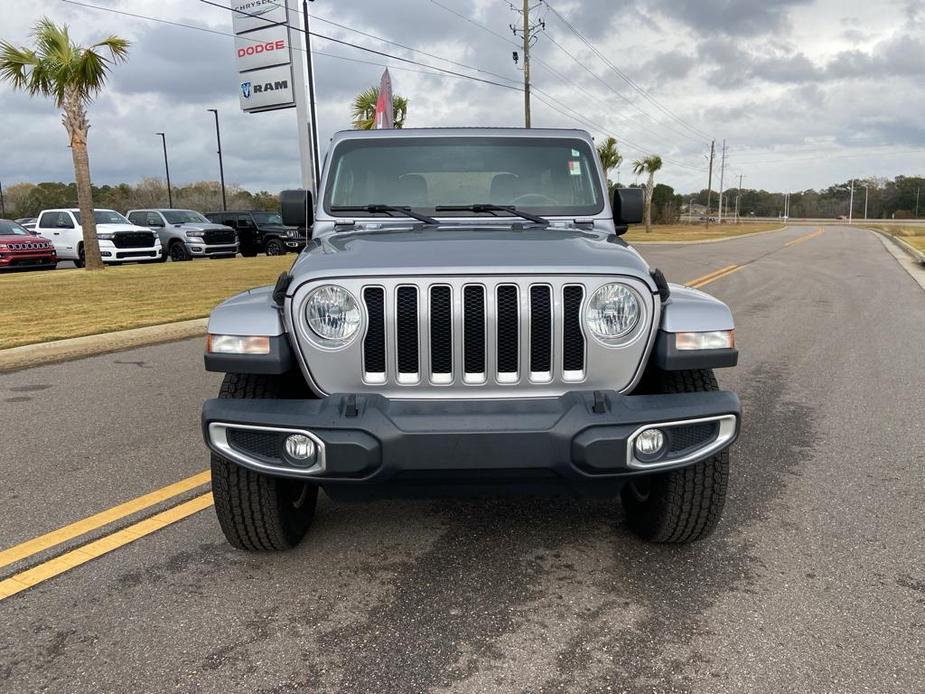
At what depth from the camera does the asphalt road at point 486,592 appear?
2.31m

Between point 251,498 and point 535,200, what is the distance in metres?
2.21

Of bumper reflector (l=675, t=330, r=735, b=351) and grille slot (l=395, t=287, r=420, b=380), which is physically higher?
grille slot (l=395, t=287, r=420, b=380)

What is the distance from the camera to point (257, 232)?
25969mm

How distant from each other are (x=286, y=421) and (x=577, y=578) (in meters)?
1.31

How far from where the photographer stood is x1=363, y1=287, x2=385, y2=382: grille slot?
263 centimetres

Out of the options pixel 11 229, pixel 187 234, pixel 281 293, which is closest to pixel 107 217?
pixel 187 234

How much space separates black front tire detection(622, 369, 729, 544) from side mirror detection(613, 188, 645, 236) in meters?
1.49

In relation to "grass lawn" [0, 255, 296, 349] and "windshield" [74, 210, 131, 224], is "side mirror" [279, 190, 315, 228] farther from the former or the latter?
"windshield" [74, 210, 131, 224]

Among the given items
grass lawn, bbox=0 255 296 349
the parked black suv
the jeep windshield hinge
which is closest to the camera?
the jeep windshield hinge

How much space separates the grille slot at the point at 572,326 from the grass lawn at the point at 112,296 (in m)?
7.28

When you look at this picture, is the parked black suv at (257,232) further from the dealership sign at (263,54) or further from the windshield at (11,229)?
the windshield at (11,229)

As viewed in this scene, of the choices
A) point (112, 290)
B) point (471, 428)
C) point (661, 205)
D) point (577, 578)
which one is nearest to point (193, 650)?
point (471, 428)

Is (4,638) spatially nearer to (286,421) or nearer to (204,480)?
(286,421)

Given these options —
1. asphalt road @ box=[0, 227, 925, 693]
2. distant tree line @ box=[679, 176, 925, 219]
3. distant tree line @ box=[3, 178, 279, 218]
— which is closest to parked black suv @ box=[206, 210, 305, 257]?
asphalt road @ box=[0, 227, 925, 693]
